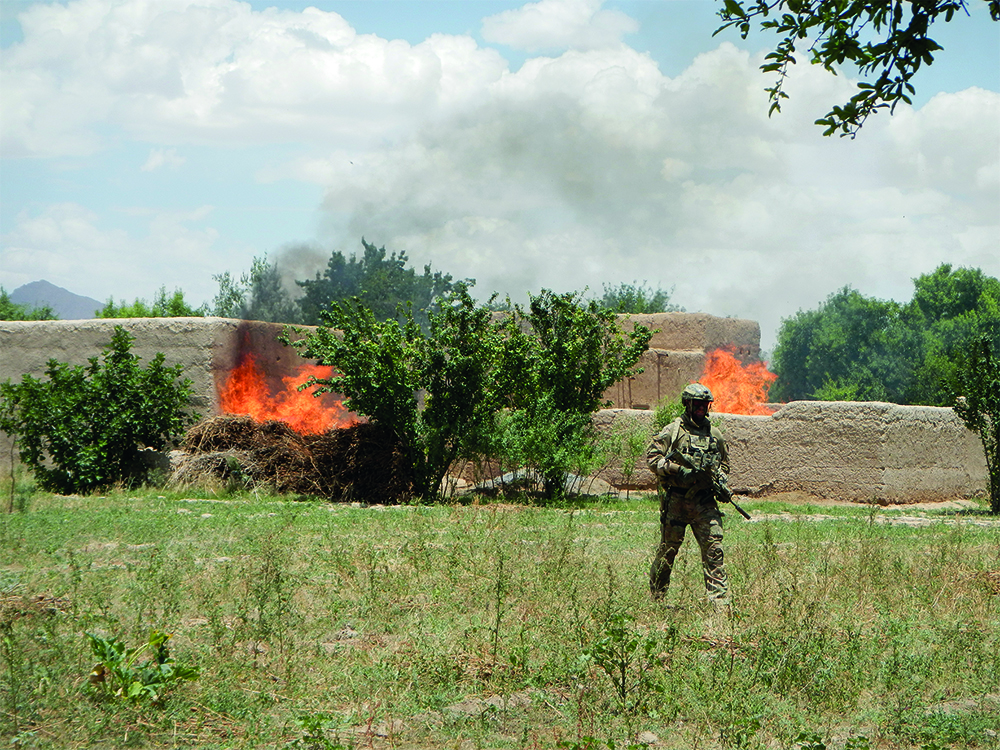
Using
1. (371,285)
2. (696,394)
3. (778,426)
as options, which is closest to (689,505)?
(696,394)

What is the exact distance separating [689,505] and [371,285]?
68.2 feet

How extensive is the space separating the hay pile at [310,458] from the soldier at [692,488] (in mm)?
7305

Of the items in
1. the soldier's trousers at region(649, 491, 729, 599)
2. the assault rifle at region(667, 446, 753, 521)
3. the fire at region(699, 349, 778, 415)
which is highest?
the fire at region(699, 349, 778, 415)

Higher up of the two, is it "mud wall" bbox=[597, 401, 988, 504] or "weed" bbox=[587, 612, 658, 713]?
"mud wall" bbox=[597, 401, 988, 504]

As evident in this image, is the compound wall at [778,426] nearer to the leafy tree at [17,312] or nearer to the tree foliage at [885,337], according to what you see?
the leafy tree at [17,312]

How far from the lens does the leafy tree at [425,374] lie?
42.5 ft

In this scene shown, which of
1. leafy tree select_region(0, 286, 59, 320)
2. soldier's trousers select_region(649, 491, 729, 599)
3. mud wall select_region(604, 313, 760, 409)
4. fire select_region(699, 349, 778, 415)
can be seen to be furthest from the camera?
leafy tree select_region(0, 286, 59, 320)

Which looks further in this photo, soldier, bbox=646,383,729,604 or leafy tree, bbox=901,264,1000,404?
leafy tree, bbox=901,264,1000,404

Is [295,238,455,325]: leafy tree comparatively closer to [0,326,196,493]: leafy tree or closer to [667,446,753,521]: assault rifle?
[0,326,196,493]: leafy tree

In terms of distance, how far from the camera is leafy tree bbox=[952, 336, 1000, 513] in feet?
44.9

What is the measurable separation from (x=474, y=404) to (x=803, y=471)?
5262 mm

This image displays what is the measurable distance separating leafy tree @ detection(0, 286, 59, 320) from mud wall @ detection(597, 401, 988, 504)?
962 inches

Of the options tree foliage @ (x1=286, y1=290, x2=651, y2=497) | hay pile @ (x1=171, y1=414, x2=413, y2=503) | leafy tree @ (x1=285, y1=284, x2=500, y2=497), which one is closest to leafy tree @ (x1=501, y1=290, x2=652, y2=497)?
tree foliage @ (x1=286, y1=290, x2=651, y2=497)

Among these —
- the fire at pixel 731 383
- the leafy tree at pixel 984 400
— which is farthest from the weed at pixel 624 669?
the fire at pixel 731 383
